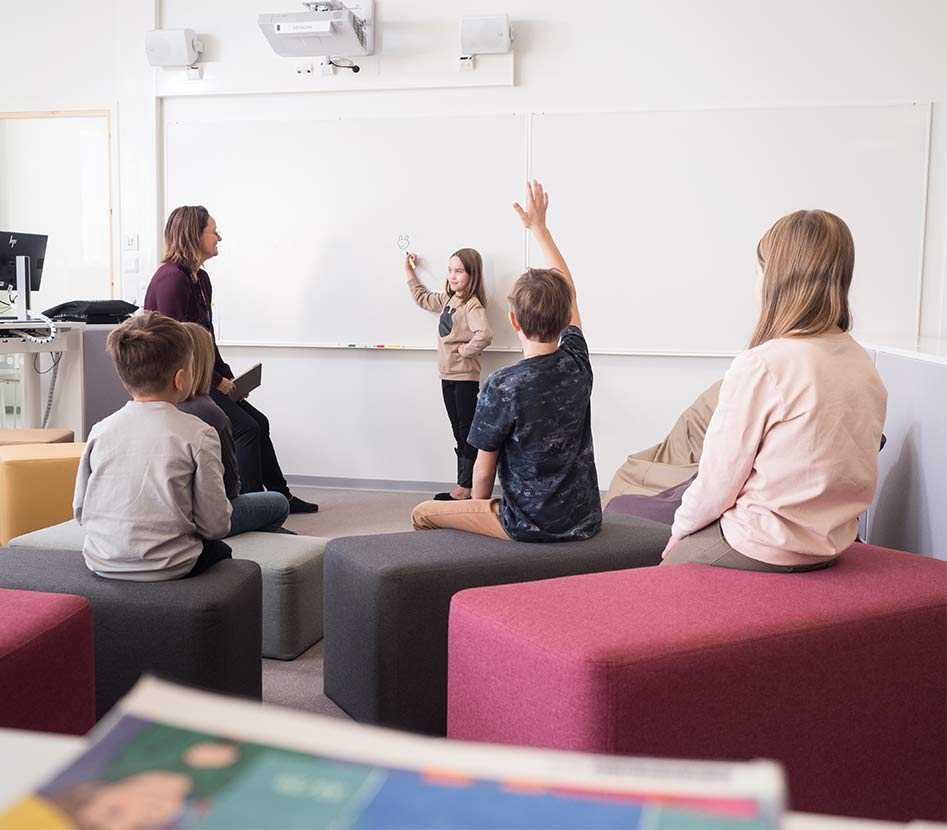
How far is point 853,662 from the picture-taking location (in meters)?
1.93

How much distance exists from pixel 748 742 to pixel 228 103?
17.8 feet

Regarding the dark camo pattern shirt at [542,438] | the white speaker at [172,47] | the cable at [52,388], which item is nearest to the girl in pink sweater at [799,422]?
the dark camo pattern shirt at [542,438]

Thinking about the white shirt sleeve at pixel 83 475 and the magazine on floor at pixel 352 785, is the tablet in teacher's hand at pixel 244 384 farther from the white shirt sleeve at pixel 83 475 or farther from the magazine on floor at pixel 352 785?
the magazine on floor at pixel 352 785

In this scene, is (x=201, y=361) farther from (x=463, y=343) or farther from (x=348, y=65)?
(x=348, y=65)

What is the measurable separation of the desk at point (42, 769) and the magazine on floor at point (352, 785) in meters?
0.05

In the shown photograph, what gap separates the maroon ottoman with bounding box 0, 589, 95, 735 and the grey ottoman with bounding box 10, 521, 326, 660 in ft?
3.61

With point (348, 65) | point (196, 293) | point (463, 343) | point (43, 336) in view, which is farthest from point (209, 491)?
point (348, 65)

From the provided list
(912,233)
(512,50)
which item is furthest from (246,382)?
(912,233)

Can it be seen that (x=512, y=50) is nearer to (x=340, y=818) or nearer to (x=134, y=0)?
(x=134, y=0)

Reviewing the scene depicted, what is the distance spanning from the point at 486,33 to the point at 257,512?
3271mm

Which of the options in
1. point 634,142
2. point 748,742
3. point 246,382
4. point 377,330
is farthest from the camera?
point 377,330

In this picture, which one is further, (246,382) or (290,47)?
(290,47)

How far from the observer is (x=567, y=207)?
5879 mm

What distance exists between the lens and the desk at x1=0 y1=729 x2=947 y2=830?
0.56 m
